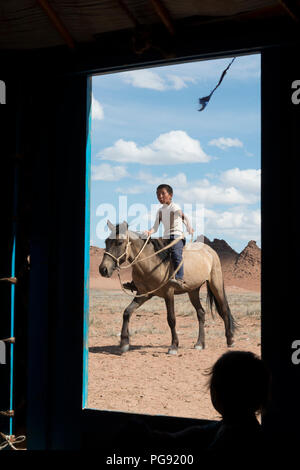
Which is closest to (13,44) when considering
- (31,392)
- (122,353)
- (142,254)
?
(31,392)

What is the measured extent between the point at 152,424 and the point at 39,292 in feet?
3.03

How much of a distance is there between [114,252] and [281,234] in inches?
226

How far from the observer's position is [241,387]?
3.85 ft

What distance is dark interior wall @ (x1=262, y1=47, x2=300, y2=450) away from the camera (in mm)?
2168

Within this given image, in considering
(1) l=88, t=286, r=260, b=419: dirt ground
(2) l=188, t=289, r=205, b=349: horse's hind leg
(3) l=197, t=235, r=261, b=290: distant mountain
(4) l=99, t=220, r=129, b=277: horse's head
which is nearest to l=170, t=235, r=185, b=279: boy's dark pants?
(4) l=99, t=220, r=129, b=277: horse's head

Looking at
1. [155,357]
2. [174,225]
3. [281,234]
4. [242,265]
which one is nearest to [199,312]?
[174,225]

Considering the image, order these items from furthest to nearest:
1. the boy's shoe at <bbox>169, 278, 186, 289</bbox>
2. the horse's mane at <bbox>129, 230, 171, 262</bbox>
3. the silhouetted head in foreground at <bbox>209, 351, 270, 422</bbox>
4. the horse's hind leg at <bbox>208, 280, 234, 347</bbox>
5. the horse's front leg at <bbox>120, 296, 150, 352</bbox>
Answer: the horse's hind leg at <bbox>208, 280, 234, 347</bbox> < the boy's shoe at <bbox>169, 278, 186, 289</bbox> < the horse's mane at <bbox>129, 230, 171, 262</bbox> < the horse's front leg at <bbox>120, 296, 150, 352</bbox> < the silhouetted head in foreground at <bbox>209, 351, 270, 422</bbox>

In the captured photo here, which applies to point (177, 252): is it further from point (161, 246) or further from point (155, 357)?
point (155, 357)

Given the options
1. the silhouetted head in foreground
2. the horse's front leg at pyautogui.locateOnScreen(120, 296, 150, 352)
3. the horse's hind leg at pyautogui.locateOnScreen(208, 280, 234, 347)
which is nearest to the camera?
the silhouetted head in foreground

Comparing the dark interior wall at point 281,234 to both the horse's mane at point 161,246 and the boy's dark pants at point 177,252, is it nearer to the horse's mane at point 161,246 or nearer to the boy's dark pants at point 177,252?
the horse's mane at point 161,246

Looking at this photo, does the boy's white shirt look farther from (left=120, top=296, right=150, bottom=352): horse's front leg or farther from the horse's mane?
(left=120, top=296, right=150, bottom=352): horse's front leg

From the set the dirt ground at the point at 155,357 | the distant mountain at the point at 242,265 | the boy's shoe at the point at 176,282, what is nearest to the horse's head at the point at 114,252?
the boy's shoe at the point at 176,282

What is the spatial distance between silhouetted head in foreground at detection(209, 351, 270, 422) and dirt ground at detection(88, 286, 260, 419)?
4116mm

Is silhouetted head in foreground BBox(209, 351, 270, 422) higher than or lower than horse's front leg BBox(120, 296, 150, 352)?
higher
